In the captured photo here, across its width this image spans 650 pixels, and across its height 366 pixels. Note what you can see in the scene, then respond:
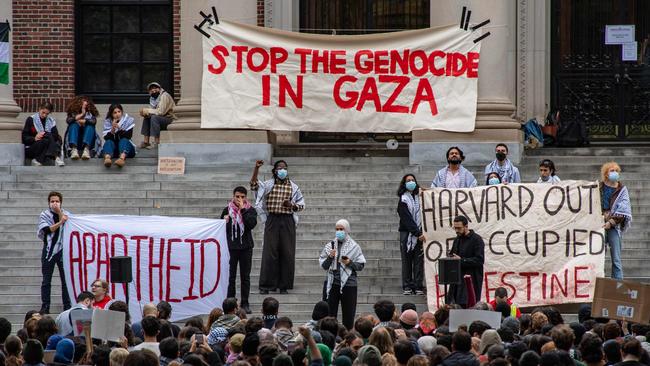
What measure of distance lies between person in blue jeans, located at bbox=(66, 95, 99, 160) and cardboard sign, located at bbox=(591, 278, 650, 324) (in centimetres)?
1134

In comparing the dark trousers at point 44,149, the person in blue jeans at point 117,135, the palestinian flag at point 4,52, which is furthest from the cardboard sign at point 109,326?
the palestinian flag at point 4,52

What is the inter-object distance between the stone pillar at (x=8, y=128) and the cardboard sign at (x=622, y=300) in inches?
470

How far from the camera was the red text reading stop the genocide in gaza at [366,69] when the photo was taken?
80.8ft

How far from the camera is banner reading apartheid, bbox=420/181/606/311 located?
20.4 m

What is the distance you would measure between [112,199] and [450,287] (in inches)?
257

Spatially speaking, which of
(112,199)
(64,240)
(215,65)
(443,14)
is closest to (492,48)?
(443,14)

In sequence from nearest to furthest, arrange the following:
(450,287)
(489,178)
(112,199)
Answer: (450,287) < (489,178) < (112,199)

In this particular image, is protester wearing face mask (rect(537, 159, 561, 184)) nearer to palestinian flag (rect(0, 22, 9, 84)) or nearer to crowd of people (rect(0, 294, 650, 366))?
crowd of people (rect(0, 294, 650, 366))

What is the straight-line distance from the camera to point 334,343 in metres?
14.1

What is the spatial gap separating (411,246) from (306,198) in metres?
3.33

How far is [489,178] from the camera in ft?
71.1

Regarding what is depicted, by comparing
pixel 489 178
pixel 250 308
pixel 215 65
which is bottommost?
pixel 250 308

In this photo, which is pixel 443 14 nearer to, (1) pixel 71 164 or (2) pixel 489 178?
(2) pixel 489 178

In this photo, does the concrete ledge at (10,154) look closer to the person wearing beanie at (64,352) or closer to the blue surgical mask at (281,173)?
the blue surgical mask at (281,173)
